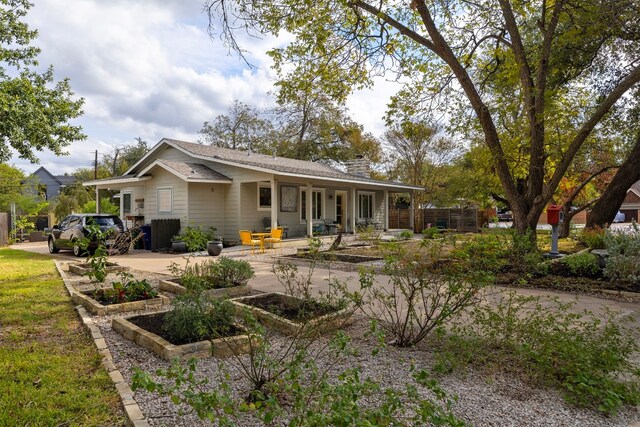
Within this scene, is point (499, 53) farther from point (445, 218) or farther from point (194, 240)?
point (445, 218)

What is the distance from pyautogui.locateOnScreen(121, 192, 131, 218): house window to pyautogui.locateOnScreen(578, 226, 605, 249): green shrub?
18.5 meters

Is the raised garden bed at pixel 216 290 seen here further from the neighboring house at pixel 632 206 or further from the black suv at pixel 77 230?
the neighboring house at pixel 632 206

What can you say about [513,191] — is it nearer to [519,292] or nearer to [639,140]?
[519,292]

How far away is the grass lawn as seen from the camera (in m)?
2.75

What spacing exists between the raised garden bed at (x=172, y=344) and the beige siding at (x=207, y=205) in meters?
11.0

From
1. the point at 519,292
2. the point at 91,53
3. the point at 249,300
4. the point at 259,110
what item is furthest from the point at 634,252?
the point at 259,110

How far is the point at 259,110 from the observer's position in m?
37.0

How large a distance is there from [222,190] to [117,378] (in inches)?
554

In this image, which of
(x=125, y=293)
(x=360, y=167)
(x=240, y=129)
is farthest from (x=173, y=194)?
(x=240, y=129)

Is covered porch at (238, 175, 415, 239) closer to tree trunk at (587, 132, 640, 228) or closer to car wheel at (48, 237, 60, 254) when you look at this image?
car wheel at (48, 237, 60, 254)

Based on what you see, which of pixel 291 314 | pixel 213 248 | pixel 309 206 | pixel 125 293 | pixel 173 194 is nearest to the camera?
pixel 291 314

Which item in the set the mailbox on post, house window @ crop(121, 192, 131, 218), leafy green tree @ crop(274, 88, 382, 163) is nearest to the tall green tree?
the mailbox on post

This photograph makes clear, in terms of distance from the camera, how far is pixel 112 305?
5617mm

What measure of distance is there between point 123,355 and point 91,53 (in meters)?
8.20
